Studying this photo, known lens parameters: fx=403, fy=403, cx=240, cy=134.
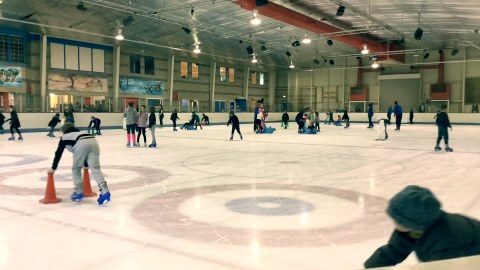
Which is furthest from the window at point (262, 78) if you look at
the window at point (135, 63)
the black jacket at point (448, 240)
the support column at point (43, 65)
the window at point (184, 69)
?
the black jacket at point (448, 240)

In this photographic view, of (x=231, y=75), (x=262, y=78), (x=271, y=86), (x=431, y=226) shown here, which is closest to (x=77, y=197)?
(x=431, y=226)

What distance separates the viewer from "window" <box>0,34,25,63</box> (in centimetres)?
2312

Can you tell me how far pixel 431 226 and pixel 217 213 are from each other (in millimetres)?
3610

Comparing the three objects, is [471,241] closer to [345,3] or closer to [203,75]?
[345,3]

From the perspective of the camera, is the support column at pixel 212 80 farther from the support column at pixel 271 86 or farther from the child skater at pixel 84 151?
the child skater at pixel 84 151

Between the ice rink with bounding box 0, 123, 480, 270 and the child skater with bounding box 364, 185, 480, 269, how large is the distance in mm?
1675

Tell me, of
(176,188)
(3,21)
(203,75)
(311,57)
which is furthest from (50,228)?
(311,57)

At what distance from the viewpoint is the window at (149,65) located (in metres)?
31.7

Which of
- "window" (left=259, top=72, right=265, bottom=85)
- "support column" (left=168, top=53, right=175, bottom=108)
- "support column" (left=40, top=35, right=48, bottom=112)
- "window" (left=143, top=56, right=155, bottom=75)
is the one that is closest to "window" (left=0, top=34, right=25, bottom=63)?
"support column" (left=40, top=35, right=48, bottom=112)

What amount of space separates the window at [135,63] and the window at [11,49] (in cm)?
815

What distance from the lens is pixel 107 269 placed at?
3.25m

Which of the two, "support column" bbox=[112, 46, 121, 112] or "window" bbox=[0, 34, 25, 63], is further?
"support column" bbox=[112, 46, 121, 112]

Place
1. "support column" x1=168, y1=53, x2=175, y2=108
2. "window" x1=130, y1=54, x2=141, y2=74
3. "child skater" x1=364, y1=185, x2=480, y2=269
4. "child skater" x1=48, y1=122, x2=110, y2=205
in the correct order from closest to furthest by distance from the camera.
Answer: "child skater" x1=364, y1=185, x2=480, y2=269
"child skater" x1=48, y1=122, x2=110, y2=205
"window" x1=130, y1=54, x2=141, y2=74
"support column" x1=168, y1=53, x2=175, y2=108

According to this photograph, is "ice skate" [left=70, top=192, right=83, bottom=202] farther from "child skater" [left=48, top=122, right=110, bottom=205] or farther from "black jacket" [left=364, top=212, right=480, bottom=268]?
"black jacket" [left=364, top=212, right=480, bottom=268]
